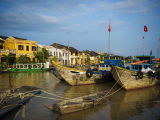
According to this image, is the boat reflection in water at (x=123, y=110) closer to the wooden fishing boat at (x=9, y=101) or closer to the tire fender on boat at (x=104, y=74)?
the wooden fishing boat at (x=9, y=101)

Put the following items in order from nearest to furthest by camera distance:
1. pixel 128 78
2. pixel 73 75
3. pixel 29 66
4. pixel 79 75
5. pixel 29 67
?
pixel 128 78, pixel 73 75, pixel 79 75, pixel 29 67, pixel 29 66

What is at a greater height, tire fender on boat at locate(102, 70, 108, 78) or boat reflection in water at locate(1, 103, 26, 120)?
tire fender on boat at locate(102, 70, 108, 78)

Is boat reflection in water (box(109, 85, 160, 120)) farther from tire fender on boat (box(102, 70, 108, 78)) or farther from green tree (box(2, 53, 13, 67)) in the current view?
green tree (box(2, 53, 13, 67))

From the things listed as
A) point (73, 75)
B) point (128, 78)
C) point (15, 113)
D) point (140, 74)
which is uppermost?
point (140, 74)

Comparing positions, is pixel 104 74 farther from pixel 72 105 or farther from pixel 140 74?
pixel 72 105

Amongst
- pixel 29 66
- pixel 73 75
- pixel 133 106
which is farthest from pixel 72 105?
pixel 29 66

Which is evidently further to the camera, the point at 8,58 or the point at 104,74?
the point at 8,58

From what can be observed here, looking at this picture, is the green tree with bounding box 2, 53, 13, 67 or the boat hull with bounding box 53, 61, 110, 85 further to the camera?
the green tree with bounding box 2, 53, 13, 67

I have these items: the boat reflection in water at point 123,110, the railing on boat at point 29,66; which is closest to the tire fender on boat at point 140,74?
the boat reflection in water at point 123,110

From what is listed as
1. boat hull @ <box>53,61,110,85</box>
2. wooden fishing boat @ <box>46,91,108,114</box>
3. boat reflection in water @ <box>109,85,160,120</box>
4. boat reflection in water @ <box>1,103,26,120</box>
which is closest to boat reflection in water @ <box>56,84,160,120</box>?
boat reflection in water @ <box>109,85,160,120</box>

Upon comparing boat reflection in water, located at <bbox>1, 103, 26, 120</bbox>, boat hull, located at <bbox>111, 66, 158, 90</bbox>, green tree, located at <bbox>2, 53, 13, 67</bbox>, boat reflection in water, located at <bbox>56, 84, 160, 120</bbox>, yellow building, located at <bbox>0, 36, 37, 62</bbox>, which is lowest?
boat reflection in water, located at <bbox>56, 84, 160, 120</bbox>

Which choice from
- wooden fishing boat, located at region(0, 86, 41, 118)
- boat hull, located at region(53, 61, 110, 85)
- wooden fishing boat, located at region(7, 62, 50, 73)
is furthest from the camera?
wooden fishing boat, located at region(7, 62, 50, 73)

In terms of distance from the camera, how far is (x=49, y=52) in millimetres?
39438

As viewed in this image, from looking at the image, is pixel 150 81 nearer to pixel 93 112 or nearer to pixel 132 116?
pixel 132 116
